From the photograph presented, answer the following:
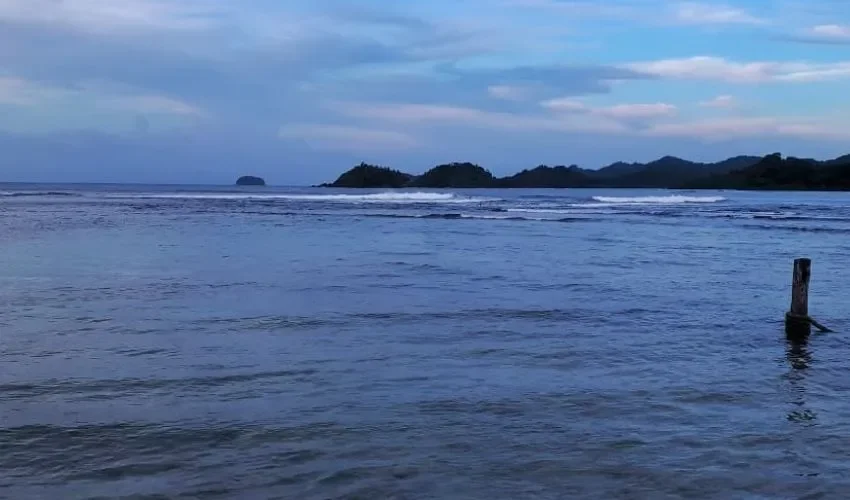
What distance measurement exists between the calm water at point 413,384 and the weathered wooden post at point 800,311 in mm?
349

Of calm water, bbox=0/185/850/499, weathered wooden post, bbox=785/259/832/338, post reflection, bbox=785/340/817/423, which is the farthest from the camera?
weathered wooden post, bbox=785/259/832/338

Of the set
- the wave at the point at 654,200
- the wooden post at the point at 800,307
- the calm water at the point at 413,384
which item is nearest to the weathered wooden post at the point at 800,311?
the wooden post at the point at 800,307

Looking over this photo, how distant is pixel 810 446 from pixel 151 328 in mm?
8869

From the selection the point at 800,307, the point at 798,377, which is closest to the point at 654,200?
the point at 800,307

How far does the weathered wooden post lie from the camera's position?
12.0 metres

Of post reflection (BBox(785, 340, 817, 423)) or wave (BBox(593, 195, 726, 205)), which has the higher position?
wave (BBox(593, 195, 726, 205))

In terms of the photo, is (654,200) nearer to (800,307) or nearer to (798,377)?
(800,307)

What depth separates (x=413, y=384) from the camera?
8789 mm

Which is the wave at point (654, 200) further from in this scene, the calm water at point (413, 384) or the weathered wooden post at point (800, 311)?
the weathered wooden post at point (800, 311)

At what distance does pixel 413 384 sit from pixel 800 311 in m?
6.88

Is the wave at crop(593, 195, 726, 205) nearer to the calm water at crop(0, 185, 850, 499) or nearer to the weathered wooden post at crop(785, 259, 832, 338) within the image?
the calm water at crop(0, 185, 850, 499)

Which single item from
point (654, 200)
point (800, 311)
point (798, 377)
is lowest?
point (798, 377)

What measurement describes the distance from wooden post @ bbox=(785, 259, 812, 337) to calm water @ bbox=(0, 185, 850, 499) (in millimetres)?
349

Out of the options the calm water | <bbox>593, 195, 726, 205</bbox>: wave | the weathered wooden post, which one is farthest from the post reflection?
<bbox>593, 195, 726, 205</bbox>: wave
